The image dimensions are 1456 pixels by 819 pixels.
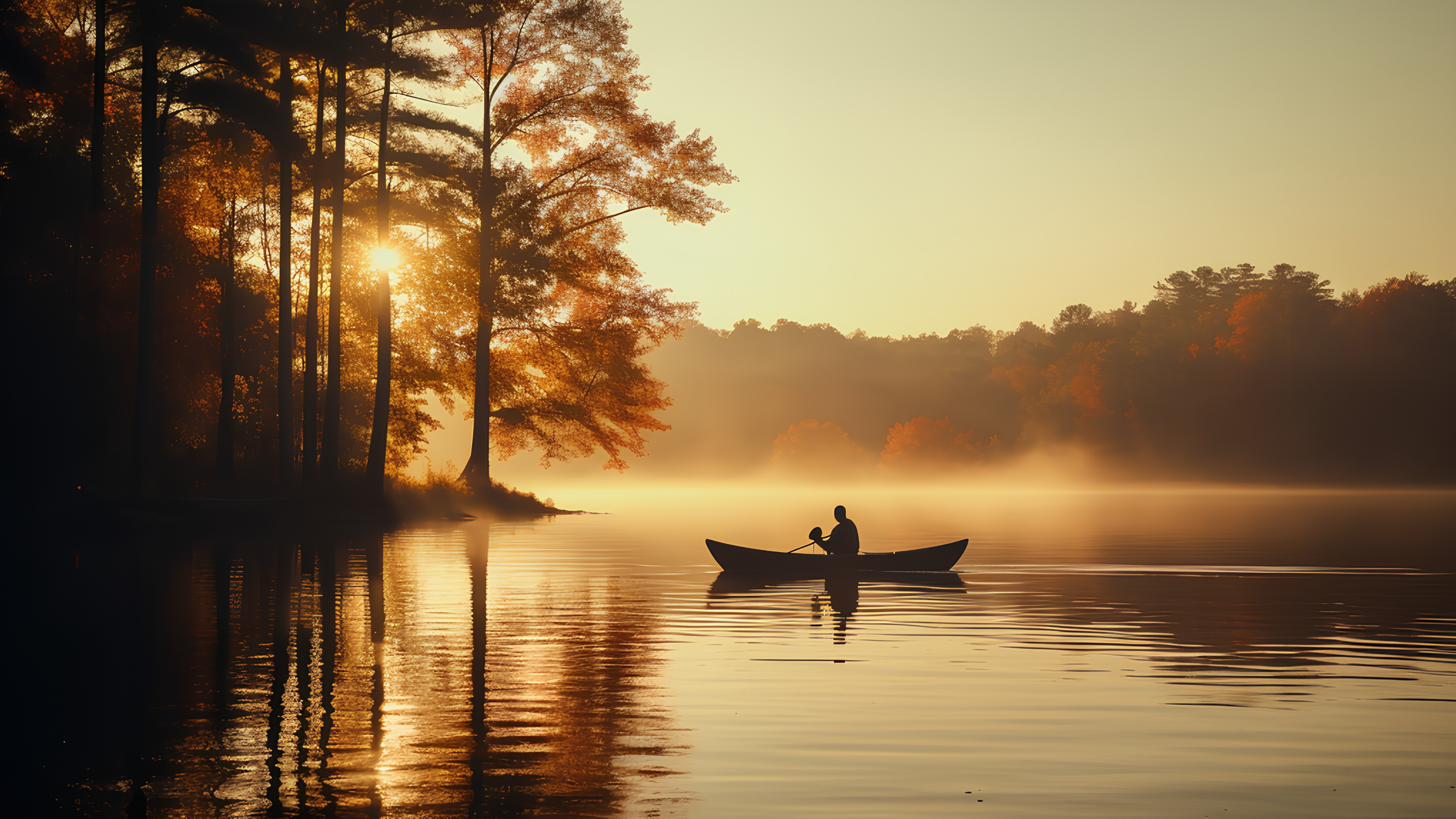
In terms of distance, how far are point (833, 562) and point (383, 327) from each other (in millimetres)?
18002

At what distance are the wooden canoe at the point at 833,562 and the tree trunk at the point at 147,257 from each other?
1442 centimetres

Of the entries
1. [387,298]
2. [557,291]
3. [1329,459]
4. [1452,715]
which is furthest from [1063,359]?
[1452,715]

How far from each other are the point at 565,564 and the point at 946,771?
17.6 m

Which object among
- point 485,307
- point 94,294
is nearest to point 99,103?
point 94,294

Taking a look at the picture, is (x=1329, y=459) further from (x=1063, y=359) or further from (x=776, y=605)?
(x=776, y=605)

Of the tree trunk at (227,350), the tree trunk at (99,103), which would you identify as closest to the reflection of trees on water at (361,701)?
the tree trunk at (99,103)

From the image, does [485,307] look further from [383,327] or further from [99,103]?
[99,103]

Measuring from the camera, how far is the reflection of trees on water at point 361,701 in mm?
7480

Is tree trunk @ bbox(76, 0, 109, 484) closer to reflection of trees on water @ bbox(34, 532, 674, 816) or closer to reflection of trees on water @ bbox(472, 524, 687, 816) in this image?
reflection of trees on water @ bbox(34, 532, 674, 816)

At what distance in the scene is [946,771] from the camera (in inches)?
320

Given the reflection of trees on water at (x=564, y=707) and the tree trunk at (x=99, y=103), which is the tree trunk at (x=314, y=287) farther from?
the reflection of trees on water at (x=564, y=707)

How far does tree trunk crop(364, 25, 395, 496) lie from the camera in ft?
115

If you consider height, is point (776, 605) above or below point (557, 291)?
below

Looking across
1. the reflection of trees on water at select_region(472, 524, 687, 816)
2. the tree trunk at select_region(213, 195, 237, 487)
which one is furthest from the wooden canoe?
the tree trunk at select_region(213, 195, 237, 487)
